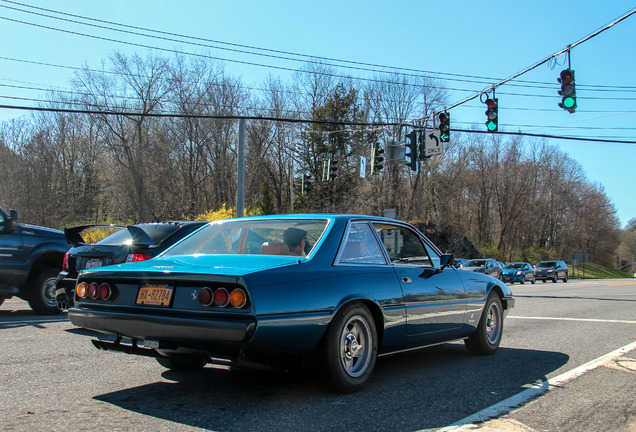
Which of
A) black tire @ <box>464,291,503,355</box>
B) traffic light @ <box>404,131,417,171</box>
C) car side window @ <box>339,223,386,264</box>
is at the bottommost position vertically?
black tire @ <box>464,291,503,355</box>

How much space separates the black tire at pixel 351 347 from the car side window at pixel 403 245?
87cm

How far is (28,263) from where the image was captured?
30.6 ft

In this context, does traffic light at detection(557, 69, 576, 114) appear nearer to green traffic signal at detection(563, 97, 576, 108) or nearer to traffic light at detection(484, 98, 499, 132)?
green traffic signal at detection(563, 97, 576, 108)

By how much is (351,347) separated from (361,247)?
3.02 ft

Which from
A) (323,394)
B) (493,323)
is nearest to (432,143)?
(493,323)

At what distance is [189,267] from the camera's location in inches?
157

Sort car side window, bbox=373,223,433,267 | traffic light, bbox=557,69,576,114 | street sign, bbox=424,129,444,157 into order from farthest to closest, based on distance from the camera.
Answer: street sign, bbox=424,129,444,157 → traffic light, bbox=557,69,576,114 → car side window, bbox=373,223,433,267

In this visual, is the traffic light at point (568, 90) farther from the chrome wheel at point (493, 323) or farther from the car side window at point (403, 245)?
the car side window at point (403, 245)

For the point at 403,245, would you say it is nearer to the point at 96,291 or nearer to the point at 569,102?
the point at 96,291

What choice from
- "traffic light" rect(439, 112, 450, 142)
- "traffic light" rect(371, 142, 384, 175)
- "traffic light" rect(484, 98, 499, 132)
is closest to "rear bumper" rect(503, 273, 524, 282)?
"traffic light" rect(371, 142, 384, 175)

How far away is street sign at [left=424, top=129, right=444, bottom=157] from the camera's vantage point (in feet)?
66.0

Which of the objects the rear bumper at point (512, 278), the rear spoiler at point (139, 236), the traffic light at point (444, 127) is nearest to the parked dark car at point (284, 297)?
the rear spoiler at point (139, 236)

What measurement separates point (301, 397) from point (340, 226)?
4.75 ft

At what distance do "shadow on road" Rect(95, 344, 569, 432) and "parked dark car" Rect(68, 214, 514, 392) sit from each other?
0.88 feet
